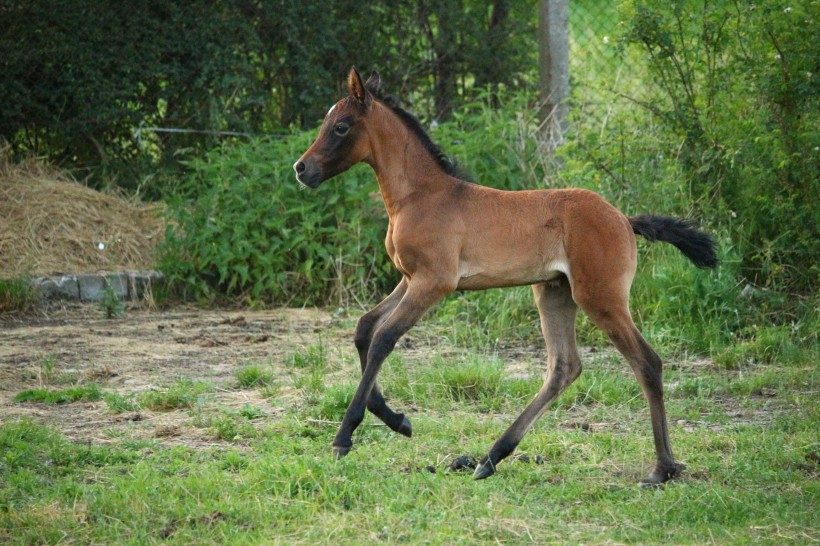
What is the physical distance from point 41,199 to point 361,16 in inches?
174

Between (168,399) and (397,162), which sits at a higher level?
(397,162)

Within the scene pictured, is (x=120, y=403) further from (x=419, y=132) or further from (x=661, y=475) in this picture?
(x=661, y=475)

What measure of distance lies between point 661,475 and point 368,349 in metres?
1.62

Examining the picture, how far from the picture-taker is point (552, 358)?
5.41m

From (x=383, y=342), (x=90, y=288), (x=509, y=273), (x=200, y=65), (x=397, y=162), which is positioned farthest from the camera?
(x=200, y=65)

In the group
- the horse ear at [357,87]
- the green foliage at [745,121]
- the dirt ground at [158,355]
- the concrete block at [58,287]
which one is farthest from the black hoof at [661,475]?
the concrete block at [58,287]

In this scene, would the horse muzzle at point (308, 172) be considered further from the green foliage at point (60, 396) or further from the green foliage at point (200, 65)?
the green foliage at point (200, 65)

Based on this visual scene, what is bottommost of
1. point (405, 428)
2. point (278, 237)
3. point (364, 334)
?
point (405, 428)

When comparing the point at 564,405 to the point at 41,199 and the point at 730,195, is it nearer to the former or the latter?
the point at 730,195

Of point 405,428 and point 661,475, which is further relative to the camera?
point 405,428

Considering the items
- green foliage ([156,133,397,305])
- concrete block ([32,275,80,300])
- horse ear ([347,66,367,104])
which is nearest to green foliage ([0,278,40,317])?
concrete block ([32,275,80,300])

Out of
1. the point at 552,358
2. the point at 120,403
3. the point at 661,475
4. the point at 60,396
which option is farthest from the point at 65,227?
the point at 661,475

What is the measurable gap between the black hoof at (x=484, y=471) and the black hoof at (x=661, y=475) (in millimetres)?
707

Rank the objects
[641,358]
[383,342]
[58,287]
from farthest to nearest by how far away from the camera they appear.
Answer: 1. [58,287]
2. [383,342]
3. [641,358]
